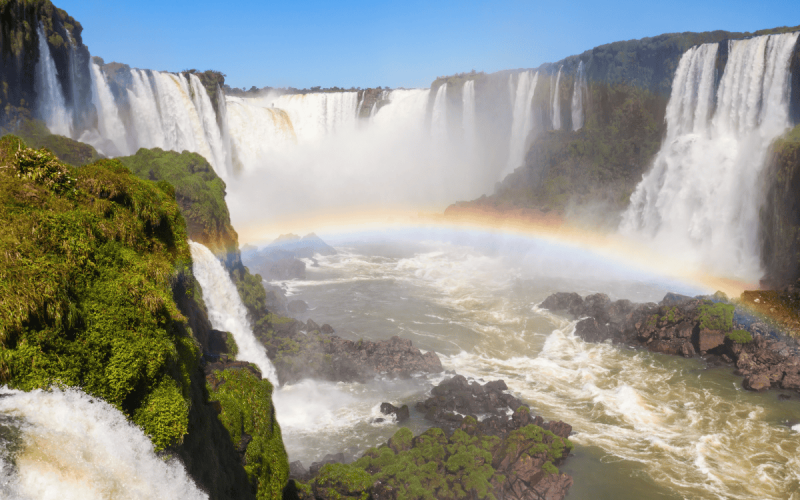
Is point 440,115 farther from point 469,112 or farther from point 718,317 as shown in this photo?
point 718,317

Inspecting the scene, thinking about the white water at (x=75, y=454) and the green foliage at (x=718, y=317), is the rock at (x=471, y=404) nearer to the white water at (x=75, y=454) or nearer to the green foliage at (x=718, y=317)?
the green foliage at (x=718, y=317)

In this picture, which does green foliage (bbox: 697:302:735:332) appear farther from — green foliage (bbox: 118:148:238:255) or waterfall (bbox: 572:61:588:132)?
waterfall (bbox: 572:61:588:132)

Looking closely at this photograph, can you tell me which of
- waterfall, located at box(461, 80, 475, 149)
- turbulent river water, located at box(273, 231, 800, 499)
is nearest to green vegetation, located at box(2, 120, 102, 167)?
turbulent river water, located at box(273, 231, 800, 499)

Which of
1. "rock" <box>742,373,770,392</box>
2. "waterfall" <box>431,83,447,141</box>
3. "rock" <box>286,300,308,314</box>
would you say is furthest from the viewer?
"waterfall" <box>431,83,447,141</box>

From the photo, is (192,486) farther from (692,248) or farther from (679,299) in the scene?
(692,248)

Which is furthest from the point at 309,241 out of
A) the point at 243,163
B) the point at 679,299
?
the point at 679,299
